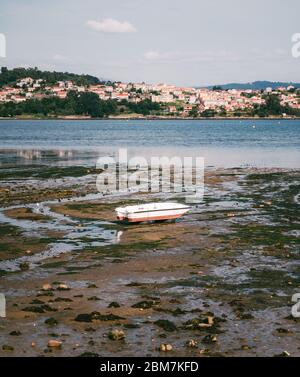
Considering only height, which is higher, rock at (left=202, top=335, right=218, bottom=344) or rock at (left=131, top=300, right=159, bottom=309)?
rock at (left=131, top=300, right=159, bottom=309)

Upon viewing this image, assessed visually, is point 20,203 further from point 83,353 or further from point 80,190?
point 83,353

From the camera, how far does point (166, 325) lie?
1975cm

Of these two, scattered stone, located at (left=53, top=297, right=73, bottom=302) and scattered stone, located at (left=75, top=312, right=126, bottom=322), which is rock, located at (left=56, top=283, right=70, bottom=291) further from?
scattered stone, located at (left=75, top=312, right=126, bottom=322)

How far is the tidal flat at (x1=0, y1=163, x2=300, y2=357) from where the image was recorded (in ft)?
61.2

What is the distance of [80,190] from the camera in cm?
5153

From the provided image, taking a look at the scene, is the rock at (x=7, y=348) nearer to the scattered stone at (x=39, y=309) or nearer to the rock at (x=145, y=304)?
the scattered stone at (x=39, y=309)

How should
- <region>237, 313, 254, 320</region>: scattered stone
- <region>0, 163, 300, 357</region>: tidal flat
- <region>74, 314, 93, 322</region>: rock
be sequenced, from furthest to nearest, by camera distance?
1. <region>237, 313, 254, 320</region>: scattered stone
2. <region>74, 314, 93, 322</region>: rock
3. <region>0, 163, 300, 357</region>: tidal flat

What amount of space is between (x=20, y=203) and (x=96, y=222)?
925 cm

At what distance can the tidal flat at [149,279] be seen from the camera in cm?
1864

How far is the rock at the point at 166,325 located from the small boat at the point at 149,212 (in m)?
16.4

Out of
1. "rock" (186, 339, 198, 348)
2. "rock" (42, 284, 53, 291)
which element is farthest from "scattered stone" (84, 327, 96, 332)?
"rock" (42, 284, 53, 291)
